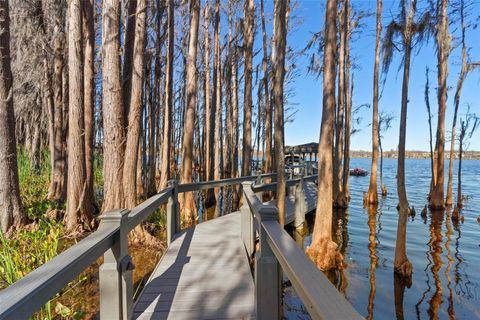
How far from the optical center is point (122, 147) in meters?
5.68

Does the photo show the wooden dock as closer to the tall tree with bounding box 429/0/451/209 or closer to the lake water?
the lake water

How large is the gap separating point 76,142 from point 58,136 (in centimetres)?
372

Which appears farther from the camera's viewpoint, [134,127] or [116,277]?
[134,127]

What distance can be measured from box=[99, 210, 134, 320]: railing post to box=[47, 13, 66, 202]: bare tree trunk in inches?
304

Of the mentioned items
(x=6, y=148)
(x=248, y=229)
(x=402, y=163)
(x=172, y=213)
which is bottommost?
(x=248, y=229)

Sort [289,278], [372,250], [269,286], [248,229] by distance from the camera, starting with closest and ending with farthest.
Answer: [289,278]
[269,286]
[248,229]
[372,250]

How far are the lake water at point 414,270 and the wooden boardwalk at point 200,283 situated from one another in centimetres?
163

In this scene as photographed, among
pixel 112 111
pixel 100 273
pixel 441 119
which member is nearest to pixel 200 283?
pixel 100 273

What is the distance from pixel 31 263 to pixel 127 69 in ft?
15.9

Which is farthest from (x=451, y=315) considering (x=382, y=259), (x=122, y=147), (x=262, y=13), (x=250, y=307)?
(x=262, y=13)

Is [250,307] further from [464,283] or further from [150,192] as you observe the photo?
[150,192]

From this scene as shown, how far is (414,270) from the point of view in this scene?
22.8ft

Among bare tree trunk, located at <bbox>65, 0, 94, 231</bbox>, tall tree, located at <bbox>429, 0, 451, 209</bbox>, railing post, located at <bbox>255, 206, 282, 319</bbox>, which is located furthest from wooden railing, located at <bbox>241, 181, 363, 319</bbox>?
tall tree, located at <bbox>429, 0, 451, 209</bbox>

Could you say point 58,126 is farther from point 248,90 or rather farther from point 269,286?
point 269,286
